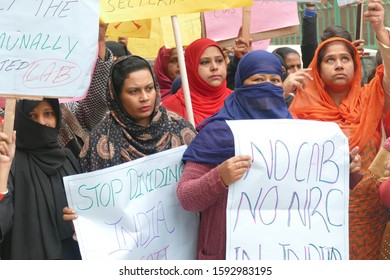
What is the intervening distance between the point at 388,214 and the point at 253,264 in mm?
1035

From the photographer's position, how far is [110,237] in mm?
3689

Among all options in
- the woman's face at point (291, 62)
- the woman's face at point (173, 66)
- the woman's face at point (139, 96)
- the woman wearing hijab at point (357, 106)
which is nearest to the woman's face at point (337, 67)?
the woman wearing hijab at point (357, 106)

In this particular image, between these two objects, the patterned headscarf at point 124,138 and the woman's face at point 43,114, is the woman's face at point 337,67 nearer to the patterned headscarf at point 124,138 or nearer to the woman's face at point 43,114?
the patterned headscarf at point 124,138

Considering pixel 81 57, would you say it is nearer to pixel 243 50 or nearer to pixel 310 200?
pixel 310 200

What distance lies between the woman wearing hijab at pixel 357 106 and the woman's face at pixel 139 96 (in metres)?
0.91

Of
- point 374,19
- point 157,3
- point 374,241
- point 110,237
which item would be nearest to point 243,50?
point 157,3

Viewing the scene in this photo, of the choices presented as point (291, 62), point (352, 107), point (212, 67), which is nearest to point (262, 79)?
point (352, 107)

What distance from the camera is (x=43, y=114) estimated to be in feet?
12.9

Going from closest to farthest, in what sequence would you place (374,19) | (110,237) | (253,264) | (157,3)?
(253,264)
(110,237)
(374,19)
(157,3)

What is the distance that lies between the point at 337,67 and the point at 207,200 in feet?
4.19

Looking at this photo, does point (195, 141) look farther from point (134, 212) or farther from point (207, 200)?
point (134, 212)

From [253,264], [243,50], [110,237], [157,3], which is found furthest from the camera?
[243,50]

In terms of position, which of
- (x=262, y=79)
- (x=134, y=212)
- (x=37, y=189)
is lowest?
(x=134, y=212)

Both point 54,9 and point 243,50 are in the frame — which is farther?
point 243,50
